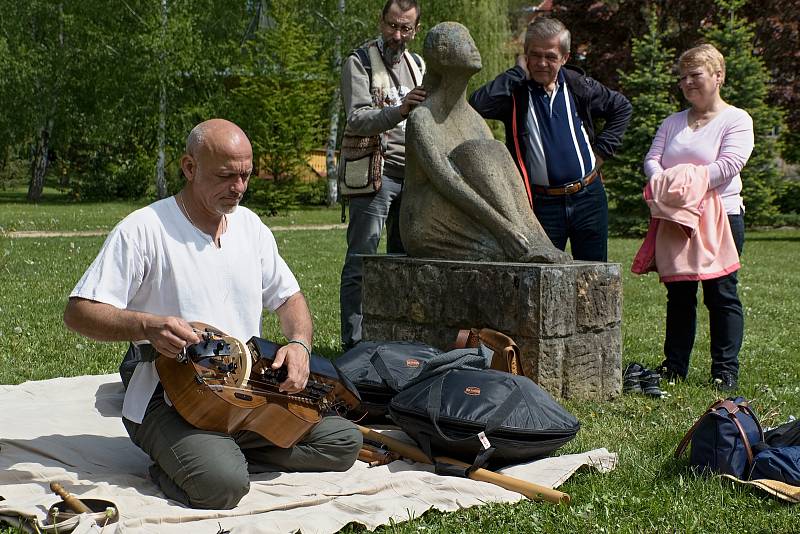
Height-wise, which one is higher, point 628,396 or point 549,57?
point 549,57

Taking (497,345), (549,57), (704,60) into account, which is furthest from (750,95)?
(497,345)

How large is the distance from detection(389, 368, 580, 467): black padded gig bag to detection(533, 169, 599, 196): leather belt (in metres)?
1.82

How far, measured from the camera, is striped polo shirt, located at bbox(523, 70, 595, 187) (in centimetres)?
603

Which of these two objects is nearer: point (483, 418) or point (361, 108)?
point (483, 418)

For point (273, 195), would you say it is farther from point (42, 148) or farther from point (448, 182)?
point (448, 182)

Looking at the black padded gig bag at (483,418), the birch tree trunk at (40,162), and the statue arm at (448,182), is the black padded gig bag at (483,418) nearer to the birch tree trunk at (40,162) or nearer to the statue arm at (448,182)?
the statue arm at (448,182)

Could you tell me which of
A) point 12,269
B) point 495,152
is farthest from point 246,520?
point 12,269

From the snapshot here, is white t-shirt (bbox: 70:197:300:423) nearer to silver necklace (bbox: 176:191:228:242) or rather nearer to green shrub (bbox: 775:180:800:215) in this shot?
silver necklace (bbox: 176:191:228:242)

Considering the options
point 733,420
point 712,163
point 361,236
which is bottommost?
point 733,420

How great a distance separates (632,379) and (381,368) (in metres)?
1.72

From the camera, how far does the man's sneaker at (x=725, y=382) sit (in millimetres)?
5977

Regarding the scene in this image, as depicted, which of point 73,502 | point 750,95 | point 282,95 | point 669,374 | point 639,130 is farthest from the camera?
point 282,95

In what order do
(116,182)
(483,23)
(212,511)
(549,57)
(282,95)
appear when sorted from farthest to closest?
(116,182), (483,23), (282,95), (549,57), (212,511)

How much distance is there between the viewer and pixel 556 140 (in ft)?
19.8
